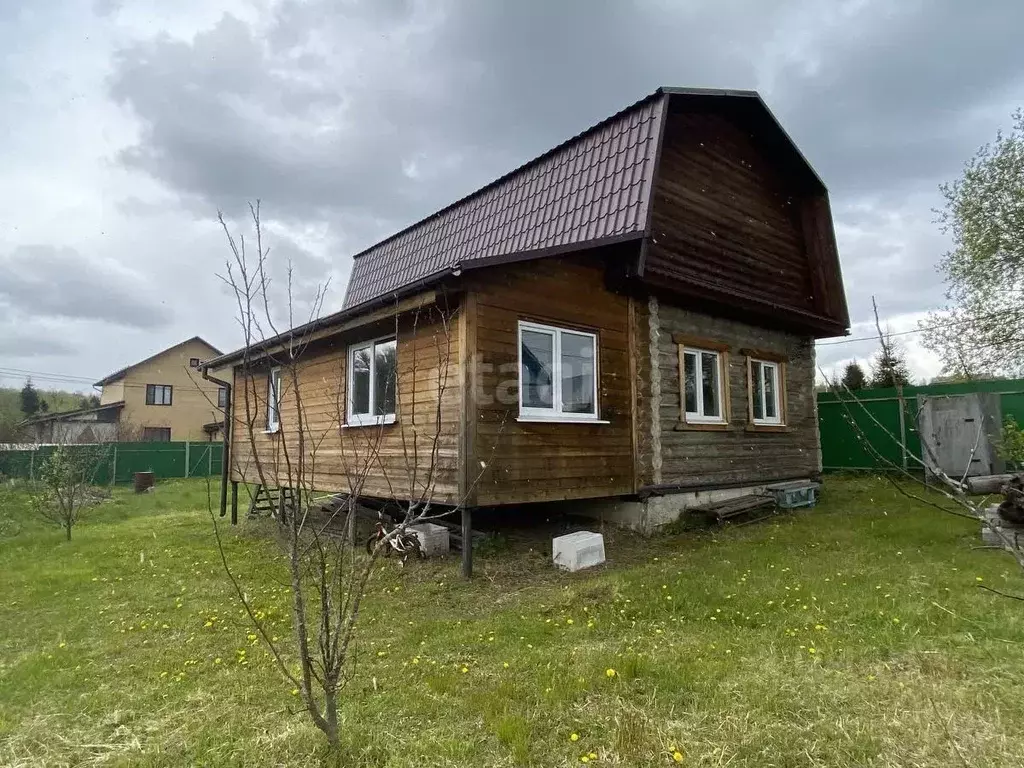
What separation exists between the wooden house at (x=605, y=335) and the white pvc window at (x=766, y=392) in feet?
0.12

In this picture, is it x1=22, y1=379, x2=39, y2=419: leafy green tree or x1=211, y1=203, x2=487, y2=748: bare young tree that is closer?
x1=211, y1=203, x2=487, y2=748: bare young tree

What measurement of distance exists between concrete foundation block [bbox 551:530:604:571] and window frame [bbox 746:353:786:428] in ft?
15.3

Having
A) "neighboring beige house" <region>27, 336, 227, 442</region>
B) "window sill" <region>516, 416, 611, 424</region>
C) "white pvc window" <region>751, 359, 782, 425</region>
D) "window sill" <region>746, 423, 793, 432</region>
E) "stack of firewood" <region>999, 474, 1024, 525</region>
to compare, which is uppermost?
"neighboring beige house" <region>27, 336, 227, 442</region>

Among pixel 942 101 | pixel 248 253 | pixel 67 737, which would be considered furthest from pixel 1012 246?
pixel 67 737

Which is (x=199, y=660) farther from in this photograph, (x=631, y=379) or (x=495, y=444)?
(x=631, y=379)

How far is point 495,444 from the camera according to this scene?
6.83 m

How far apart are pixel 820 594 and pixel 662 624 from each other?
→ 1628mm

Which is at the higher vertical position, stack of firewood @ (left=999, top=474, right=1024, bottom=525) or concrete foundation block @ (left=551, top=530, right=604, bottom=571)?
stack of firewood @ (left=999, top=474, right=1024, bottom=525)

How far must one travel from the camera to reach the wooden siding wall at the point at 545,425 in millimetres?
6855

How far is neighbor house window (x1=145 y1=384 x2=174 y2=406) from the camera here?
38750 millimetres

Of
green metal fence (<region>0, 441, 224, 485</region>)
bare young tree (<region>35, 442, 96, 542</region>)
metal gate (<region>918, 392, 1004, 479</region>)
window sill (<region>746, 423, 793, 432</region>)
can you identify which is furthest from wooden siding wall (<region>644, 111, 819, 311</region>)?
green metal fence (<region>0, 441, 224, 485</region>)

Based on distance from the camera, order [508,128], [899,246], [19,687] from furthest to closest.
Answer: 1. [899,246]
2. [508,128]
3. [19,687]

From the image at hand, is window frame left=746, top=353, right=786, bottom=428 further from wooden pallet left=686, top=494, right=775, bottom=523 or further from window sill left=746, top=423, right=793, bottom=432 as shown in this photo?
wooden pallet left=686, top=494, right=775, bottom=523

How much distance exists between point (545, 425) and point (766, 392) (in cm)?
577
